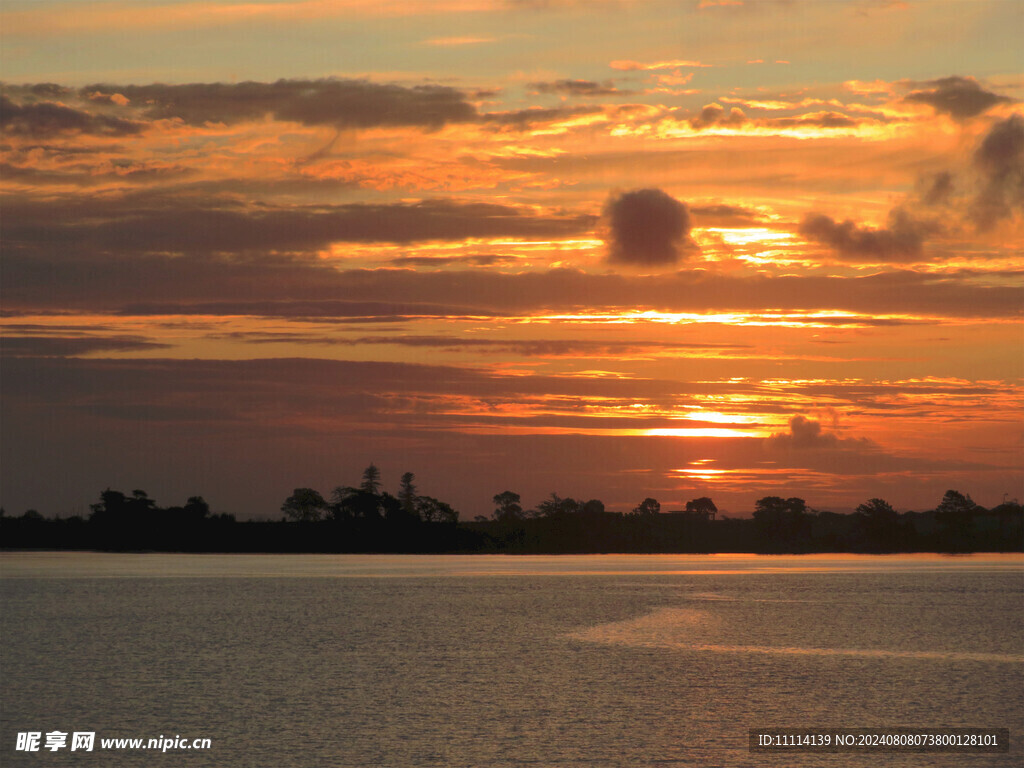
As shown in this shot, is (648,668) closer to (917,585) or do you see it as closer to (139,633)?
(139,633)

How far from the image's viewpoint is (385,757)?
32219mm

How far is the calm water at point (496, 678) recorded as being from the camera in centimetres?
3388

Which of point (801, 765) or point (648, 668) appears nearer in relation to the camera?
point (801, 765)

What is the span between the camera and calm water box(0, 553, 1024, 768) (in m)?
33.9

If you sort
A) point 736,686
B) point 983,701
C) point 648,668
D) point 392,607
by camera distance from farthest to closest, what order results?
1. point 392,607
2. point 648,668
3. point 736,686
4. point 983,701

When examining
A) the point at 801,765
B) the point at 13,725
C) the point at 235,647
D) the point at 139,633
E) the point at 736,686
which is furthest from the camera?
the point at 139,633

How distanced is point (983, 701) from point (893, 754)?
11.1 meters

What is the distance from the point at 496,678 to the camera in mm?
47906

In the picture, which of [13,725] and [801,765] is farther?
[13,725]

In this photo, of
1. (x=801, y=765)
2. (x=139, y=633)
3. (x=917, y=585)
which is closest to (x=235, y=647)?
(x=139, y=633)

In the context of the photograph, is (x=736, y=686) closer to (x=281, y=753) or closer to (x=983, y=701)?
(x=983, y=701)

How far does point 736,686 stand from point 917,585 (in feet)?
333

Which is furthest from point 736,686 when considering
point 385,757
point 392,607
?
point 392,607

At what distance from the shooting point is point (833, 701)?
42.5m
